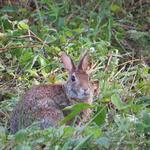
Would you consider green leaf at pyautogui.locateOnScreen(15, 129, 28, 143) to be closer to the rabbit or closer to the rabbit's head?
the rabbit

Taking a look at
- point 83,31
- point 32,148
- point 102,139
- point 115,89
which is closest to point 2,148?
point 32,148

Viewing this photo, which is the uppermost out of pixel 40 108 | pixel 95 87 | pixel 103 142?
pixel 103 142

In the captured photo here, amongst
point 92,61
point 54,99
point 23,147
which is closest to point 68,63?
point 54,99

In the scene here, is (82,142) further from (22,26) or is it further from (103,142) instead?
(22,26)

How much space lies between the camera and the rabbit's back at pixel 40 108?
5570mm

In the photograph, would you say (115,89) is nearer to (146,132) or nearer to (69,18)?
(146,132)

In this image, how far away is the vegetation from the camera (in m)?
4.68

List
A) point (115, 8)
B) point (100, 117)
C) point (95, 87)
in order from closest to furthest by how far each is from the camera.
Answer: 1. point (100, 117)
2. point (95, 87)
3. point (115, 8)

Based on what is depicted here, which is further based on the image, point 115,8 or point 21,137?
point 115,8

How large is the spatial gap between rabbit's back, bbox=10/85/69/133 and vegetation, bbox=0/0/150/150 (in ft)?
0.48

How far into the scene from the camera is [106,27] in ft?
24.3

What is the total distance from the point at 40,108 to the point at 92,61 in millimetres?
1171

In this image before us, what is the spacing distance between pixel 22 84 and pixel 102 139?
6.72ft

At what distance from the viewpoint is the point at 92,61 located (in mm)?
6703
